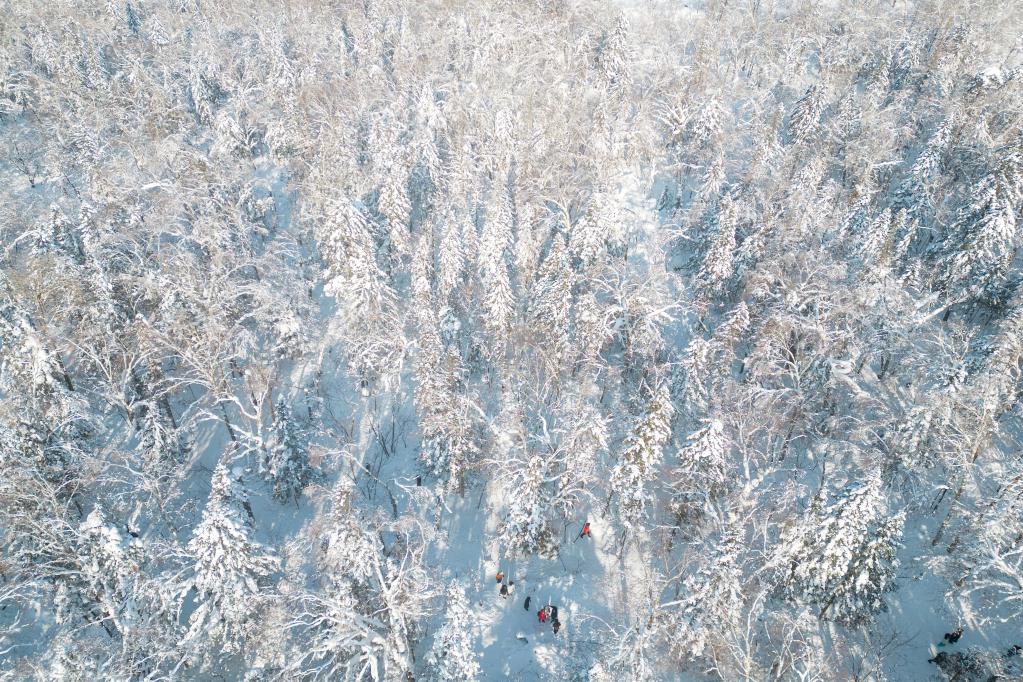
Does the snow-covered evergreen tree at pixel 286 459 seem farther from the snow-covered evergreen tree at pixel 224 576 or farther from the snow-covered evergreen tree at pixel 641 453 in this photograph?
the snow-covered evergreen tree at pixel 641 453

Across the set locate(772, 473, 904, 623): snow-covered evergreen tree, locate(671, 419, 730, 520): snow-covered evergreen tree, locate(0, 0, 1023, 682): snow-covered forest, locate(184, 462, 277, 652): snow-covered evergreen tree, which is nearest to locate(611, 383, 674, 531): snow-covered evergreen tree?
locate(0, 0, 1023, 682): snow-covered forest

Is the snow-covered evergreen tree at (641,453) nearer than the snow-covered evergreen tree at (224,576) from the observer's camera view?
No

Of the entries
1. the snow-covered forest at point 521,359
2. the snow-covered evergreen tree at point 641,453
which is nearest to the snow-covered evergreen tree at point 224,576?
the snow-covered forest at point 521,359

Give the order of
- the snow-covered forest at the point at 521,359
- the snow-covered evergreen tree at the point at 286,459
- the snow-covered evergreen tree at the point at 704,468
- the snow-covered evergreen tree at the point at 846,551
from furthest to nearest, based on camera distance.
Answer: the snow-covered evergreen tree at the point at 286,459 < the snow-covered evergreen tree at the point at 704,468 < the snow-covered forest at the point at 521,359 < the snow-covered evergreen tree at the point at 846,551

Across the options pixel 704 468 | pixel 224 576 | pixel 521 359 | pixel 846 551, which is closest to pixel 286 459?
pixel 224 576

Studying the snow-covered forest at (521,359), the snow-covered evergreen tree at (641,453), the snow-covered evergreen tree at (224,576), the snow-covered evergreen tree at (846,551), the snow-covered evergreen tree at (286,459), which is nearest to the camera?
the snow-covered evergreen tree at (846,551)

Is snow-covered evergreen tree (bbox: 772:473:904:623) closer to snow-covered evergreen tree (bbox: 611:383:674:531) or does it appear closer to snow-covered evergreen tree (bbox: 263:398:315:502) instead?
snow-covered evergreen tree (bbox: 611:383:674:531)

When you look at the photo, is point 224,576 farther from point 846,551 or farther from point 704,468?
point 846,551

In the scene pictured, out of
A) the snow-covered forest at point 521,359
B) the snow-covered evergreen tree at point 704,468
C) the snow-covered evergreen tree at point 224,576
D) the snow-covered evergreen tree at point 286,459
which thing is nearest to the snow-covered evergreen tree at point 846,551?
the snow-covered forest at point 521,359

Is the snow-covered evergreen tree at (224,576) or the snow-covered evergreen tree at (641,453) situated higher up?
the snow-covered evergreen tree at (641,453)
